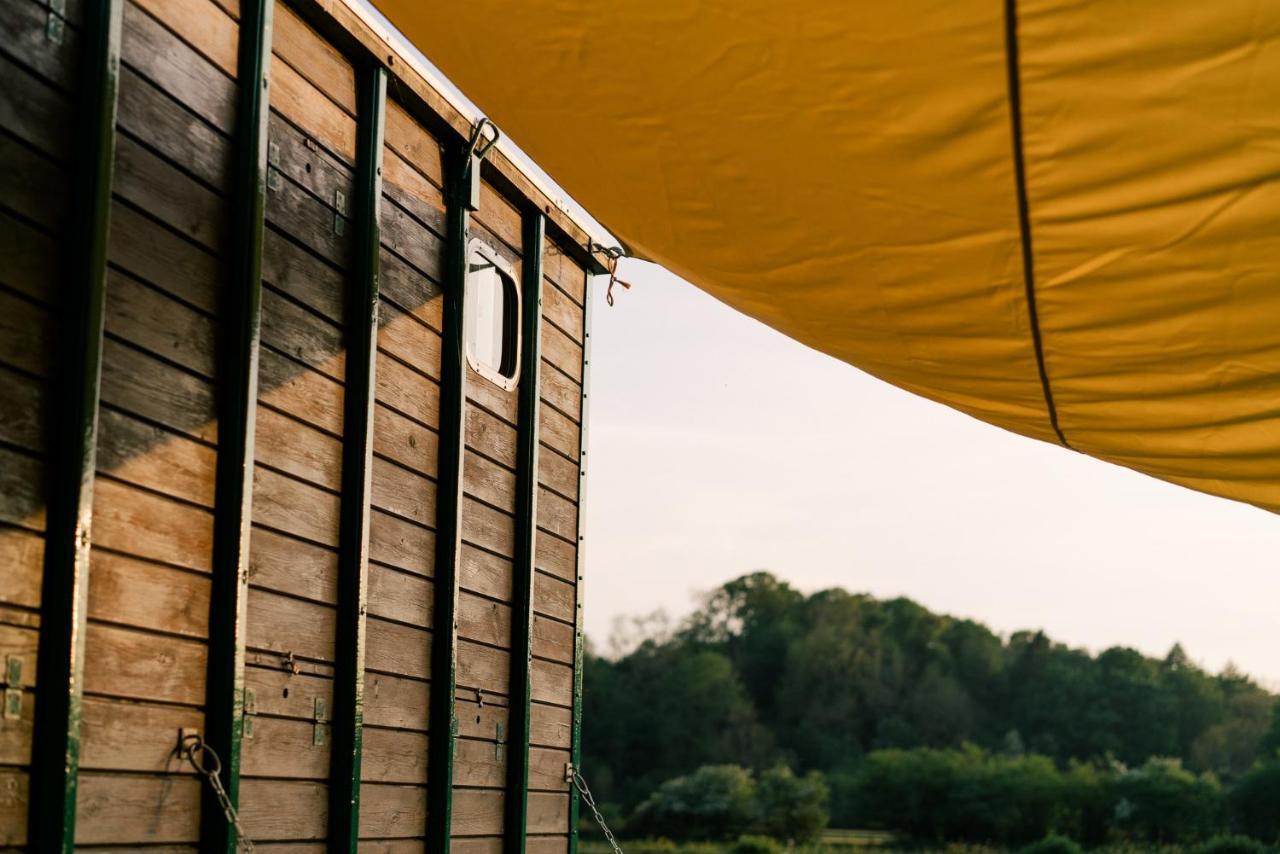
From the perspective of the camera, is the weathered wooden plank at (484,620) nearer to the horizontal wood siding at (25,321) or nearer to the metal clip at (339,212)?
the metal clip at (339,212)

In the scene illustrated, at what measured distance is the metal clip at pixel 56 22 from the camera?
261 centimetres

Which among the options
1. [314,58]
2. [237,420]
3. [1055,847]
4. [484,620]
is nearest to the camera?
[237,420]

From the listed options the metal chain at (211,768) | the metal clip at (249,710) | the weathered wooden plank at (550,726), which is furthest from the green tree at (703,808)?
the metal chain at (211,768)

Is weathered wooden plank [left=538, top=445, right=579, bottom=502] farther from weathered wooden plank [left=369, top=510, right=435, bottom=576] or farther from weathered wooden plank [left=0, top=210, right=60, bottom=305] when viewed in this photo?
weathered wooden plank [left=0, top=210, right=60, bottom=305]

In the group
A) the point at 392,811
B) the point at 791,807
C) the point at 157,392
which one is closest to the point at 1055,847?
the point at 791,807

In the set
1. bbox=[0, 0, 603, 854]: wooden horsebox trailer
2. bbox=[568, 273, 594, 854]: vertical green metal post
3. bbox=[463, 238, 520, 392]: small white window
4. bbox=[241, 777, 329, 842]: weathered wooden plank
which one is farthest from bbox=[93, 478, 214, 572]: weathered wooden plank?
bbox=[568, 273, 594, 854]: vertical green metal post

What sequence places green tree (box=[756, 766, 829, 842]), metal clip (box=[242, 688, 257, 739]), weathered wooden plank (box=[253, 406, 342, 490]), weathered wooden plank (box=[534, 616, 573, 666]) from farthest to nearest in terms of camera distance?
green tree (box=[756, 766, 829, 842]) < weathered wooden plank (box=[534, 616, 573, 666]) < weathered wooden plank (box=[253, 406, 342, 490]) < metal clip (box=[242, 688, 257, 739])

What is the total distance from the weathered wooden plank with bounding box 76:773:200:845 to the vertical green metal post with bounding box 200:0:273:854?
7cm

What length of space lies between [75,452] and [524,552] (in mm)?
2468

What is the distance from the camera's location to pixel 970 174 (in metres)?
2.15

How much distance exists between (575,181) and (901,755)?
126ft

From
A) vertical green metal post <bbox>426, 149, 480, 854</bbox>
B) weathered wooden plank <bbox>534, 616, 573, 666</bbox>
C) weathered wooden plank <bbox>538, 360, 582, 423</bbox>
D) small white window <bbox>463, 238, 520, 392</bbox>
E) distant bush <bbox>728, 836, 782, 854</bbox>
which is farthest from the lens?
distant bush <bbox>728, 836, 782, 854</bbox>

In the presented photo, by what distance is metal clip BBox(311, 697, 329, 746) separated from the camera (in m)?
3.47

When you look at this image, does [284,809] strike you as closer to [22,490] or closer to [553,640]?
[22,490]
